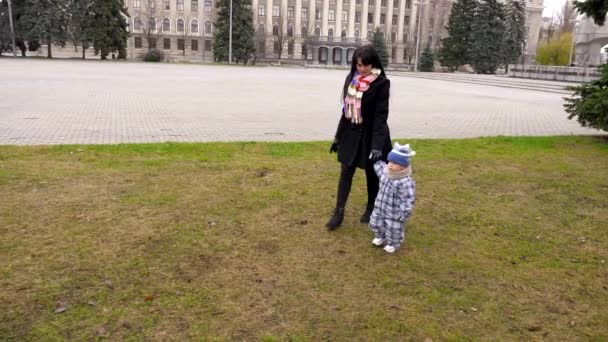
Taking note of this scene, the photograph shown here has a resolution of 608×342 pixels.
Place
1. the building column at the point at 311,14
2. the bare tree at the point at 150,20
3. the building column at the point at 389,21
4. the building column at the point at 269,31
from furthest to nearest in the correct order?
the building column at the point at 389,21
the building column at the point at 311,14
the building column at the point at 269,31
the bare tree at the point at 150,20

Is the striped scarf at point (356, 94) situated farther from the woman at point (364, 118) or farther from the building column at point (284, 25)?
the building column at point (284, 25)

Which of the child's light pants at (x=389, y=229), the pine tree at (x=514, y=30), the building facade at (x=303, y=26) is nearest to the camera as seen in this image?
the child's light pants at (x=389, y=229)

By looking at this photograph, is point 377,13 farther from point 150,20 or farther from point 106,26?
point 106,26

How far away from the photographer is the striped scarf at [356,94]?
407cm

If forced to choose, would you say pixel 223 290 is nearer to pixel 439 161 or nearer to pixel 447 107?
pixel 439 161

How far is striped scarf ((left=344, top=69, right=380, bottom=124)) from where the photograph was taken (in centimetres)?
407

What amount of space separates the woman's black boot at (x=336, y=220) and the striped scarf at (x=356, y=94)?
33.5 inches

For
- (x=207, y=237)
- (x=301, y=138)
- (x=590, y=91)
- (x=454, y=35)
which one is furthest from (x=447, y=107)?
(x=454, y=35)

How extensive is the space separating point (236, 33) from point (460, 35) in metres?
25.2

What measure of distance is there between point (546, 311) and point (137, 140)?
669cm

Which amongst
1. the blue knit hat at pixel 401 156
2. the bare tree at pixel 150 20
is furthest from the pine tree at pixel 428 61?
the blue knit hat at pixel 401 156

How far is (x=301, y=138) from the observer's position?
8.92 metres

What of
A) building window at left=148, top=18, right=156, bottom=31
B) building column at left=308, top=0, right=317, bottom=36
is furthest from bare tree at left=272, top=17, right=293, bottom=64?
building window at left=148, top=18, right=156, bottom=31

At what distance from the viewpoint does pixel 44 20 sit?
47156 mm
